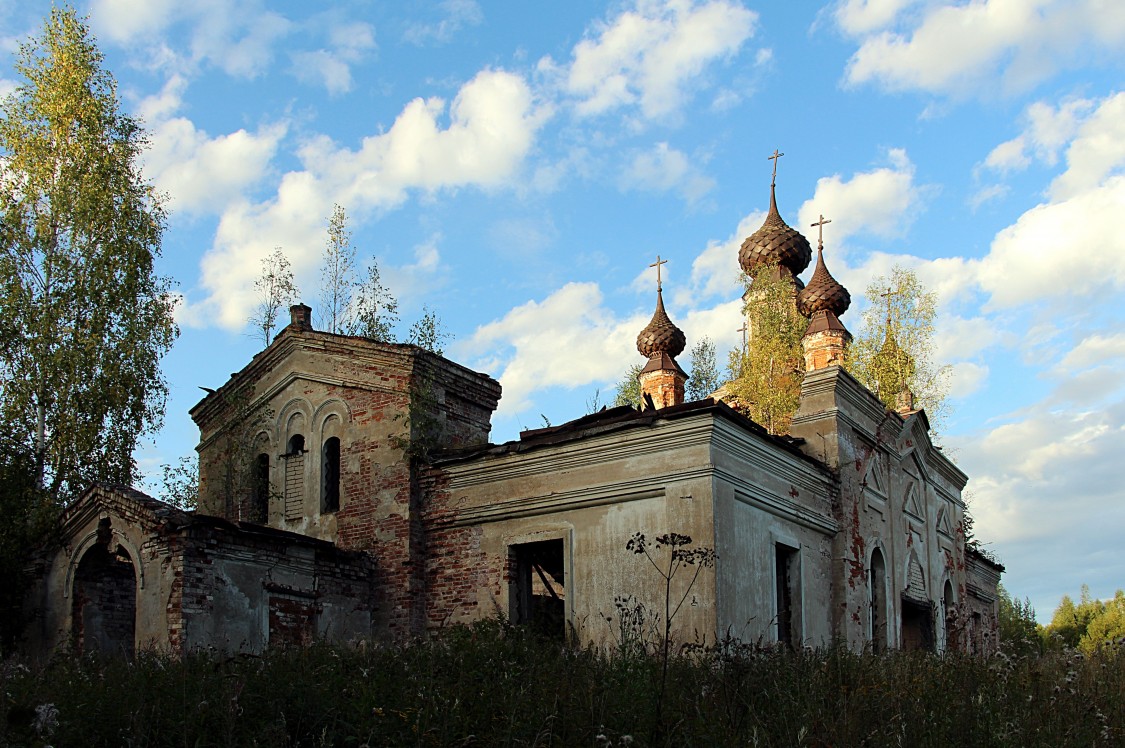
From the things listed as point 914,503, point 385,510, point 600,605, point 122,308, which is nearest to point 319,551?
point 385,510

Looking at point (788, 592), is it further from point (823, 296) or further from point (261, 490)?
point (823, 296)

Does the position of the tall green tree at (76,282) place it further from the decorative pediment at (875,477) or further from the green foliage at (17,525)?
the decorative pediment at (875,477)

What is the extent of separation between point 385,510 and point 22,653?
201 inches

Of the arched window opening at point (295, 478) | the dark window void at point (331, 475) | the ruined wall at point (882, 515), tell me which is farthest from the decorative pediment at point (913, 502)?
the arched window opening at point (295, 478)

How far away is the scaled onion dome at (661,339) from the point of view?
32.9 meters

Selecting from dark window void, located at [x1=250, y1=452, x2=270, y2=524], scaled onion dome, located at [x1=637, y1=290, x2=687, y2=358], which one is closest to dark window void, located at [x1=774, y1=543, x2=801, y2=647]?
dark window void, located at [x1=250, y1=452, x2=270, y2=524]

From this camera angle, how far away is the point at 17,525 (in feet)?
48.3

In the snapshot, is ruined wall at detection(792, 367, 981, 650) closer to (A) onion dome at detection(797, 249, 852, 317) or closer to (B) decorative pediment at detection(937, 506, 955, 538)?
(B) decorative pediment at detection(937, 506, 955, 538)

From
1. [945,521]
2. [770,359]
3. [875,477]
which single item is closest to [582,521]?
[875,477]

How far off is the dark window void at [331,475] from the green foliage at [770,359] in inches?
525

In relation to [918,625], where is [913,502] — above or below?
above

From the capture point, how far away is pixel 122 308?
18781 mm

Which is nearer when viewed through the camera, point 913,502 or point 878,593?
point 878,593

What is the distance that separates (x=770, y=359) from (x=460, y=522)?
15.8 meters
